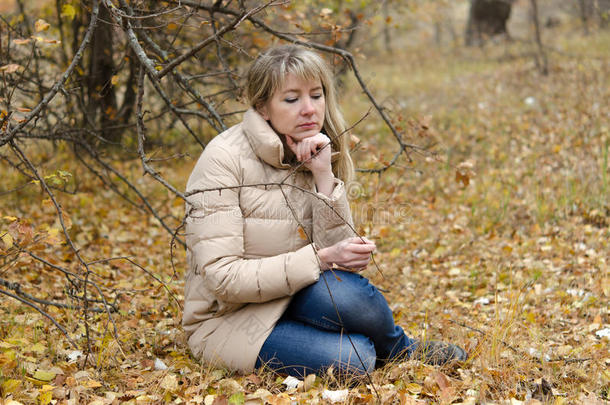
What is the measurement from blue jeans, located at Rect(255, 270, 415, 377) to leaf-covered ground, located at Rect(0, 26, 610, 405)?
0.08 meters

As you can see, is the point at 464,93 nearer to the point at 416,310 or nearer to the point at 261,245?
the point at 416,310

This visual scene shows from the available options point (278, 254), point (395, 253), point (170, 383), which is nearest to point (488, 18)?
point (395, 253)

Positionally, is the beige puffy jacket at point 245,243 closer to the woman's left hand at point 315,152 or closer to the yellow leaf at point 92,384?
the woman's left hand at point 315,152

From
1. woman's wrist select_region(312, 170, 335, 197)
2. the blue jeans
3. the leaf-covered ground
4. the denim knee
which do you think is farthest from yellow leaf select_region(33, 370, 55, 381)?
woman's wrist select_region(312, 170, 335, 197)

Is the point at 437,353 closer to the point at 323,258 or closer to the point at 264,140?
the point at 323,258

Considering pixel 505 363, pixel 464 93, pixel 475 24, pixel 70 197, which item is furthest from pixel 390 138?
pixel 475 24

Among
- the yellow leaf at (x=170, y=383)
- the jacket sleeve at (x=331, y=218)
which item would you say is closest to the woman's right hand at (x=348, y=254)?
the jacket sleeve at (x=331, y=218)

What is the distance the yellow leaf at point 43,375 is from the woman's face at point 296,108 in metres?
1.34

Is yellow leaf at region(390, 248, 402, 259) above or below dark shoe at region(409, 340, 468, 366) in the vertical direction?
below

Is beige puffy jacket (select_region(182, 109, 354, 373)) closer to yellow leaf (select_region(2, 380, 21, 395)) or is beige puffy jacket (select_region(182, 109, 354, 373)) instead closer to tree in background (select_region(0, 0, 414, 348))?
tree in background (select_region(0, 0, 414, 348))

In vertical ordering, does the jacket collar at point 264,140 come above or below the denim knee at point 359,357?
above

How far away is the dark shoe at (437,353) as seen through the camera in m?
2.44

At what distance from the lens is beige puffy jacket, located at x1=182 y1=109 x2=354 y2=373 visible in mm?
2225

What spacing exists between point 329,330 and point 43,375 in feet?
3.72
